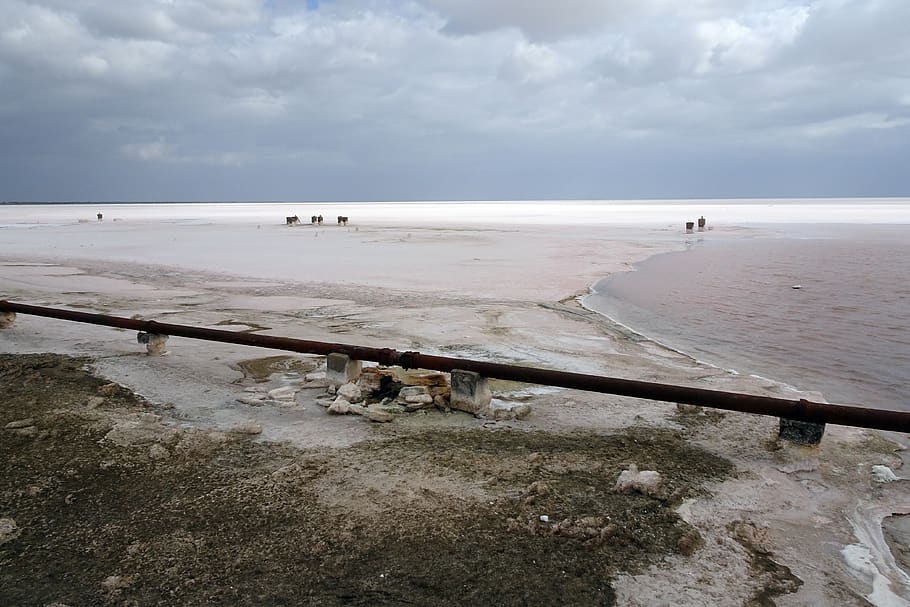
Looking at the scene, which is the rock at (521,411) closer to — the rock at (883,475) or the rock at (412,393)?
the rock at (412,393)

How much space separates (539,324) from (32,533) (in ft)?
19.7

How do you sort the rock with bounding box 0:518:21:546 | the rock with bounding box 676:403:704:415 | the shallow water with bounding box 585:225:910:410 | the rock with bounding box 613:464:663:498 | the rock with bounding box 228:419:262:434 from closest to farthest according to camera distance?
the rock with bounding box 0:518:21:546
the rock with bounding box 613:464:663:498
the rock with bounding box 228:419:262:434
the rock with bounding box 676:403:704:415
the shallow water with bounding box 585:225:910:410

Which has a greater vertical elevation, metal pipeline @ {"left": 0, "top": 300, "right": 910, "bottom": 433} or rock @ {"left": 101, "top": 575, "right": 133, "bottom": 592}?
metal pipeline @ {"left": 0, "top": 300, "right": 910, "bottom": 433}

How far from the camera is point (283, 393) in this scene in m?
4.89

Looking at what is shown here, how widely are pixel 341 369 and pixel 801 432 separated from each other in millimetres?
3241

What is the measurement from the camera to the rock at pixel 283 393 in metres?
4.79

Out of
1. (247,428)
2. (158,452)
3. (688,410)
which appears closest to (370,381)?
(247,428)

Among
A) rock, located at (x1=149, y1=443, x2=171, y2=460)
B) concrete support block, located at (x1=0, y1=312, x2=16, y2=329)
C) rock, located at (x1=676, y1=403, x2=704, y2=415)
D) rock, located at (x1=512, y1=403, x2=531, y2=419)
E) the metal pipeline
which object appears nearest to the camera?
the metal pipeline

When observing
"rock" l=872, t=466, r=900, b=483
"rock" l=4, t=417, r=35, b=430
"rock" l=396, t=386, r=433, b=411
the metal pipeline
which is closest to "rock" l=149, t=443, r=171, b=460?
"rock" l=4, t=417, r=35, b=430

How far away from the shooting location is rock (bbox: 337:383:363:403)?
462 centimetres

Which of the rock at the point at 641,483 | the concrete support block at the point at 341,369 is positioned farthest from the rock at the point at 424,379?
the rock at the point at 641,483

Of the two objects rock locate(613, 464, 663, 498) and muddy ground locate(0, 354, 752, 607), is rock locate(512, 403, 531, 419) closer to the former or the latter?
muddy ground locate(0, 354, 752, 607)

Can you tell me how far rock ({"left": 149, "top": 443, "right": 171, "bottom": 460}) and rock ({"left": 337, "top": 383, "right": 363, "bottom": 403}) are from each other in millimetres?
1280

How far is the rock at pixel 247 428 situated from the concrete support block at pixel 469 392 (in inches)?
54.4
